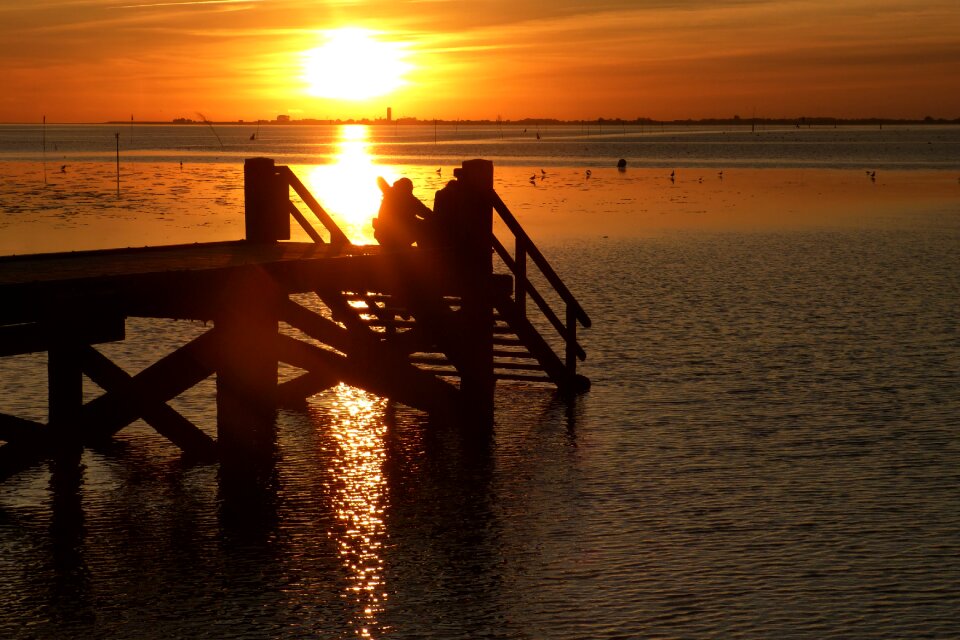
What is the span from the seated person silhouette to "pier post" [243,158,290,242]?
1789 millimetres

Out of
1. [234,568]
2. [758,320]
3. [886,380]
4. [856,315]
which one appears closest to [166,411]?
[234,568]

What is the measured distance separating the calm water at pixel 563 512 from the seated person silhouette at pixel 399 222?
8.57 ft

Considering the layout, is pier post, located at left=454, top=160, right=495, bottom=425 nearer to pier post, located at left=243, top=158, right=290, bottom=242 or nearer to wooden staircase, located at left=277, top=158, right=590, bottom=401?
wooden staircase, located at left=277, top=158, right=590, bottom=401

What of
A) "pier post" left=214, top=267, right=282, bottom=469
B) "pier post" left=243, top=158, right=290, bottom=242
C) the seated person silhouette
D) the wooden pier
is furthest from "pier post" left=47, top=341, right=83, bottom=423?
"pier post" left=243, top=158, right=290, bottom=242

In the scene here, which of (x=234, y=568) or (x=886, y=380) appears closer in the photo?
(x=234, y=568)

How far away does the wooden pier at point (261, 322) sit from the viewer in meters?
13.8

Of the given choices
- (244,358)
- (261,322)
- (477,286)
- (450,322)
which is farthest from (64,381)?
(477,286)

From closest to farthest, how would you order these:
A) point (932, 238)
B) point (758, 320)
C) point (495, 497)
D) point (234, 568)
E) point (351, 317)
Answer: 1. point (234, 568)
2. point (495, 497)
3. point (351, 317)
4. point (758, 320)
5. point (932, 238)

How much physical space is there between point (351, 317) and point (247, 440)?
2484mm

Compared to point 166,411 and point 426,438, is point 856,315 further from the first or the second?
point 166,411

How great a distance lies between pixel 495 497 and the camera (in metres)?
14.7

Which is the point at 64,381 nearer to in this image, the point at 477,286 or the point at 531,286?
the point at 477,286

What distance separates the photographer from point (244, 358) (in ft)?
50.6

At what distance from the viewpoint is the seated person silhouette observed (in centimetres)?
1900
